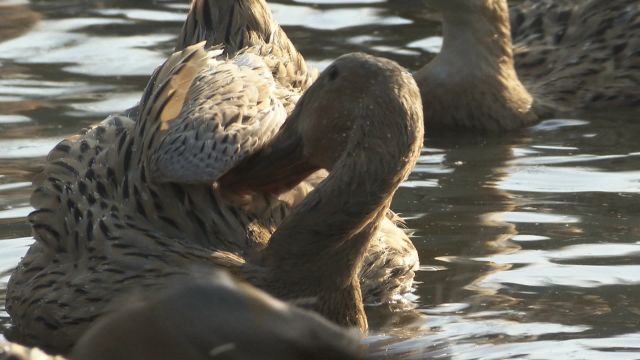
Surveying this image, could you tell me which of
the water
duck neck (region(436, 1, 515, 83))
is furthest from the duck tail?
duck neck (region(436, 1, 515, 83))

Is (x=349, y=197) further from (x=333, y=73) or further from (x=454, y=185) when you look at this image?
(x=454, y=185)

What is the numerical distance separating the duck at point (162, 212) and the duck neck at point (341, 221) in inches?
0.4

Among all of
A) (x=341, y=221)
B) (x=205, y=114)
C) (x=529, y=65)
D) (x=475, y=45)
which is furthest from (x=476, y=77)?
(x=341, y=221)

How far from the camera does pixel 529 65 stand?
13.2m

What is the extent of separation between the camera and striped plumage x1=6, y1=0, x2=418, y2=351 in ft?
24.8

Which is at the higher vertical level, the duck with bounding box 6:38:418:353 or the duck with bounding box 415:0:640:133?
the duck with bounding box 6:38:418:353

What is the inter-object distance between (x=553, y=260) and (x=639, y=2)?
205 inches

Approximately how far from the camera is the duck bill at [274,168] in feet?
25.3

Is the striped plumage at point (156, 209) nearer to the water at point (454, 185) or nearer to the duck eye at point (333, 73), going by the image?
the duck eye at point (333, 73)

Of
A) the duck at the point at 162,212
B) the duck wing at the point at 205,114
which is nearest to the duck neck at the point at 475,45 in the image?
the duck wing at the point at 205,114

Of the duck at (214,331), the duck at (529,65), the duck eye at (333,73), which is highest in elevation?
the duck at (214,331)

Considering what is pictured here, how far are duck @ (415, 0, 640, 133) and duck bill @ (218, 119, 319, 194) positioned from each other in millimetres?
3972

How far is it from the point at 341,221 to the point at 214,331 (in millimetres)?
3308

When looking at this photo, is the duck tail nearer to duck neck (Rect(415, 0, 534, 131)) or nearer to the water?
→ the water
